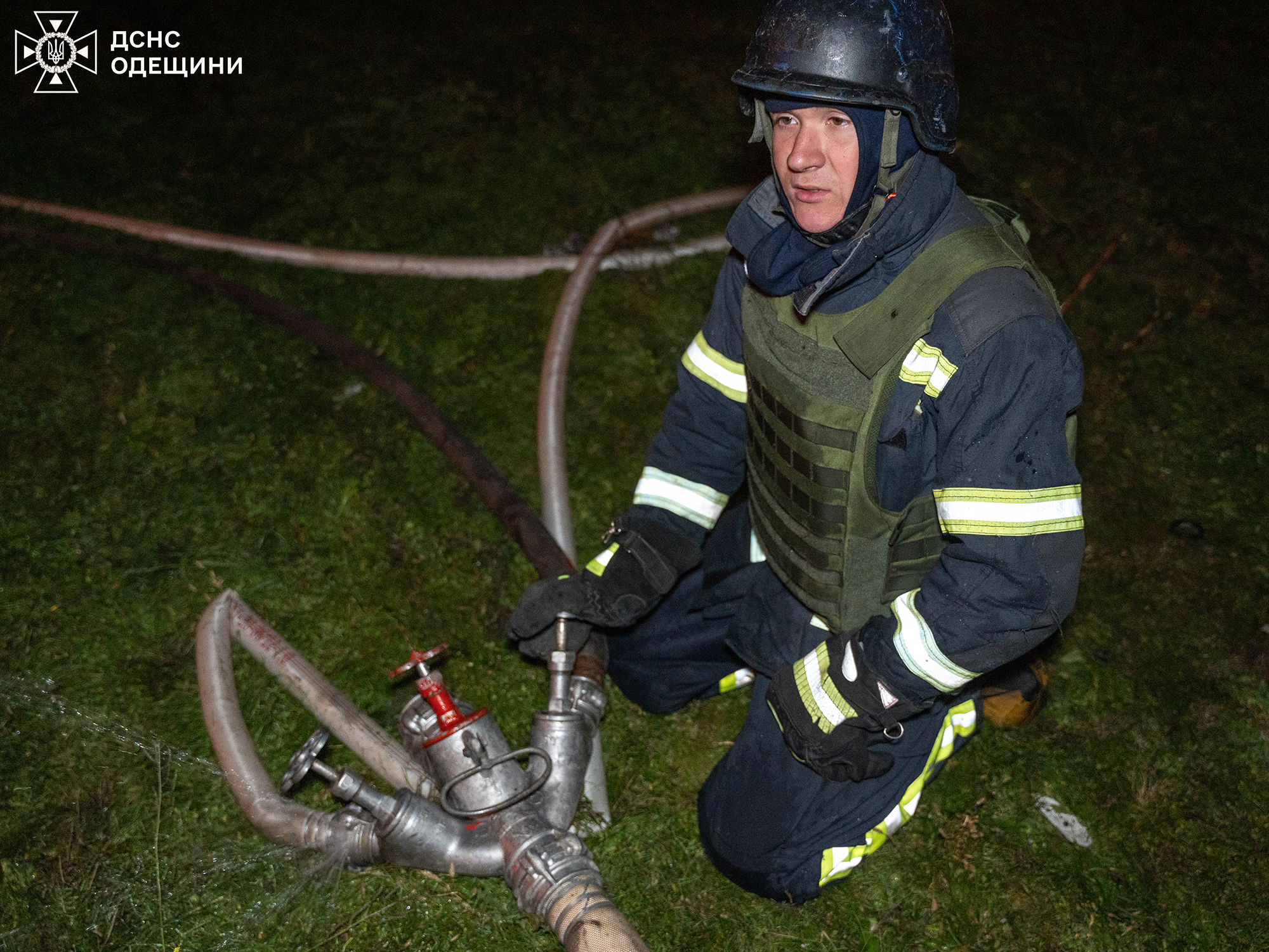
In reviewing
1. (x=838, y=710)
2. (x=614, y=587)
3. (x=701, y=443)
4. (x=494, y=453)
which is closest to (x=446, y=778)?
(x=614, y=587)

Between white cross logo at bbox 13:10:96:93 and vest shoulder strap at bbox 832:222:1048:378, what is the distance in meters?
6.02

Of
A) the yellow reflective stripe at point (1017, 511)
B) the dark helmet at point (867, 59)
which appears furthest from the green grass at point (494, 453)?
the dark helmet at point (867, 59)

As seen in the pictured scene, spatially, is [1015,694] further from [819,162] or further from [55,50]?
[55,50]

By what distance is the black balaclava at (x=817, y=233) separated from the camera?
2.42m

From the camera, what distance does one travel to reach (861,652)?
2.62 metres

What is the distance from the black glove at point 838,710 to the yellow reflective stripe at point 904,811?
0.28m

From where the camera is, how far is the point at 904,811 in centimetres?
302

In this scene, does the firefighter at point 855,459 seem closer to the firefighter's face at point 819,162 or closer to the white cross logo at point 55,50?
the firefighter's face at point 819,162

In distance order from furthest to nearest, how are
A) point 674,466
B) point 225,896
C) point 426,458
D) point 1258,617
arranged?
1. point 426,458
2. point 1258,617
3. point 674,466
4. point 225,896

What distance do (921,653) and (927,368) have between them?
2.32 ft

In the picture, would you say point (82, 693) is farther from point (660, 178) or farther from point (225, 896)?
point (660, 178)

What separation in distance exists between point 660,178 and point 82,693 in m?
3.87

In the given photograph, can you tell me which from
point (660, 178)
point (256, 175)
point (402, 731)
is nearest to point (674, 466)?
point (402, 731)

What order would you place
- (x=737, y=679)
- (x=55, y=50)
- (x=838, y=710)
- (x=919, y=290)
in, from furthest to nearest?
(x=55, y=50) < (x=737, y=679) < (x=838, y=710) < (x=919, y=290)
